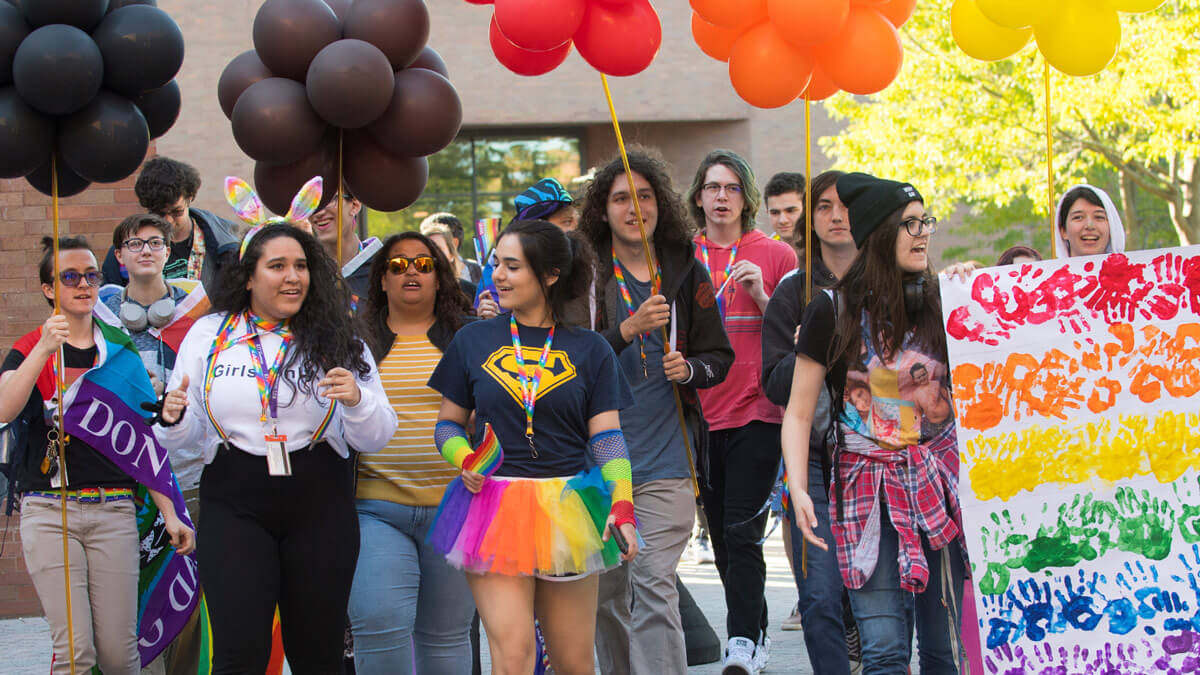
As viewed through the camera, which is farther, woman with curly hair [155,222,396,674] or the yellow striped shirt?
the yellow striped shirt

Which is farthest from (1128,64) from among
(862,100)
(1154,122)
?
(862,100)

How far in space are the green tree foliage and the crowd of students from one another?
35.5 ft

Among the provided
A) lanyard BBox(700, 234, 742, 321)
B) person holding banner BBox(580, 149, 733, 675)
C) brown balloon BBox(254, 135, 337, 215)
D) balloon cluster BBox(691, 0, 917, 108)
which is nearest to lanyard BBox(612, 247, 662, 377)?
person holding banner BBox(580, 149, 733, 675)

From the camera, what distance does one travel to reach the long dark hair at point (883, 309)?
4629mm

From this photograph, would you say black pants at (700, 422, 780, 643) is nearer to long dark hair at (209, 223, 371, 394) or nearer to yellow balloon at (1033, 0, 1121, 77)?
long dark hair at (209, 223, 371, 394)

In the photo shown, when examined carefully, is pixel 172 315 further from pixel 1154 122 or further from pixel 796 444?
pixel 1154 122

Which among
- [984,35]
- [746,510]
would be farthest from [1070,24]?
[746,510]

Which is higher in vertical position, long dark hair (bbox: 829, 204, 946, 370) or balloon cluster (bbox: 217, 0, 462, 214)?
balloon cluster (bbox: 217, 0, 462, 214)

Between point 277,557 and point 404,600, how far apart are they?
0.57 m

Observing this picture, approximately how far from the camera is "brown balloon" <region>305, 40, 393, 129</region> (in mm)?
5559

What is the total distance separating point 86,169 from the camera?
5605 mm

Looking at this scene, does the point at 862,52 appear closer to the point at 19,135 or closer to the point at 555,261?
the point at 555,261

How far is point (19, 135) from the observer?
5406mm

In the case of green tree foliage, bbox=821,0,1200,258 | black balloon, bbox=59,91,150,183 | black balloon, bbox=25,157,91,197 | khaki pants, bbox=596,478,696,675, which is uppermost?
green tree foliage, bbox=821,0,1200,258
